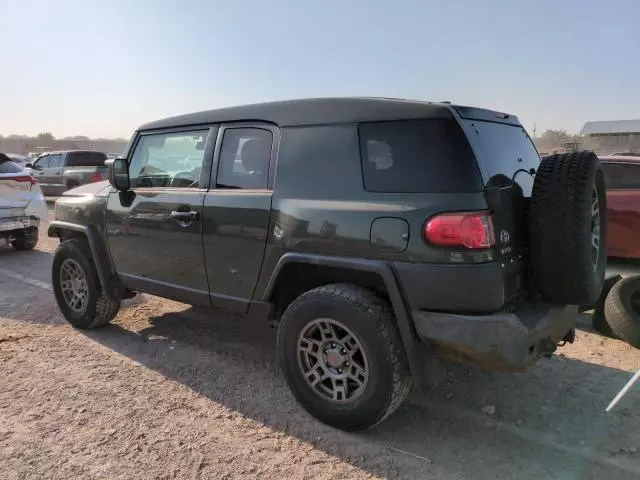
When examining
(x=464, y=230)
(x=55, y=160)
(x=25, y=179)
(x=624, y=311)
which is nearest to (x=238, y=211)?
(x=464, y=230)

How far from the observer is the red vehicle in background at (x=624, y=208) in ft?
18.6

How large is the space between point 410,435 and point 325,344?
75cm

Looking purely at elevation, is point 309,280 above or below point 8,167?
below

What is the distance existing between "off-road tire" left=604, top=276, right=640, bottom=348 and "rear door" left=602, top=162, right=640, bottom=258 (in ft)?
3.61

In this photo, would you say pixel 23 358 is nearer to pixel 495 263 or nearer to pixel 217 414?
pixel 217 414

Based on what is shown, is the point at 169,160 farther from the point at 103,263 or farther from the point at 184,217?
the point at 103,263

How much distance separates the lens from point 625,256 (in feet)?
18.6

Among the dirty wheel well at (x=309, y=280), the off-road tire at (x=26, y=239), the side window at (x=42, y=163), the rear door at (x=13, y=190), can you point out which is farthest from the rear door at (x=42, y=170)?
the dirty wheel well at (x=309, y=280)

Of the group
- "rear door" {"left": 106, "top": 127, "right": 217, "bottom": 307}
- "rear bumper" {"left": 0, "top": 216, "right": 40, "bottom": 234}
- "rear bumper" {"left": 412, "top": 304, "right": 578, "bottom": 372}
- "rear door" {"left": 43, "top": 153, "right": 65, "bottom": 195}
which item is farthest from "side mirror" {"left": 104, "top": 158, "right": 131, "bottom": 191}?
"rear door" {"left": 43, "top": 153, "right": 65, "bottom": 195}

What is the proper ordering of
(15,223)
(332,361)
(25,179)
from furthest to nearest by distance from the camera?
1. (25,179)
2. (15,223)
3. (332,361)

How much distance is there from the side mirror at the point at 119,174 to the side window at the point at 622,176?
5.19 meters

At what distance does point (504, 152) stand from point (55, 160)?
658 inches

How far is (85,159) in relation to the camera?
54.6 ft

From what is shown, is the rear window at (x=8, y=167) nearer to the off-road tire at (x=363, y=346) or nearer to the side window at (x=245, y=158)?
the side window at (x=245, y=158)
